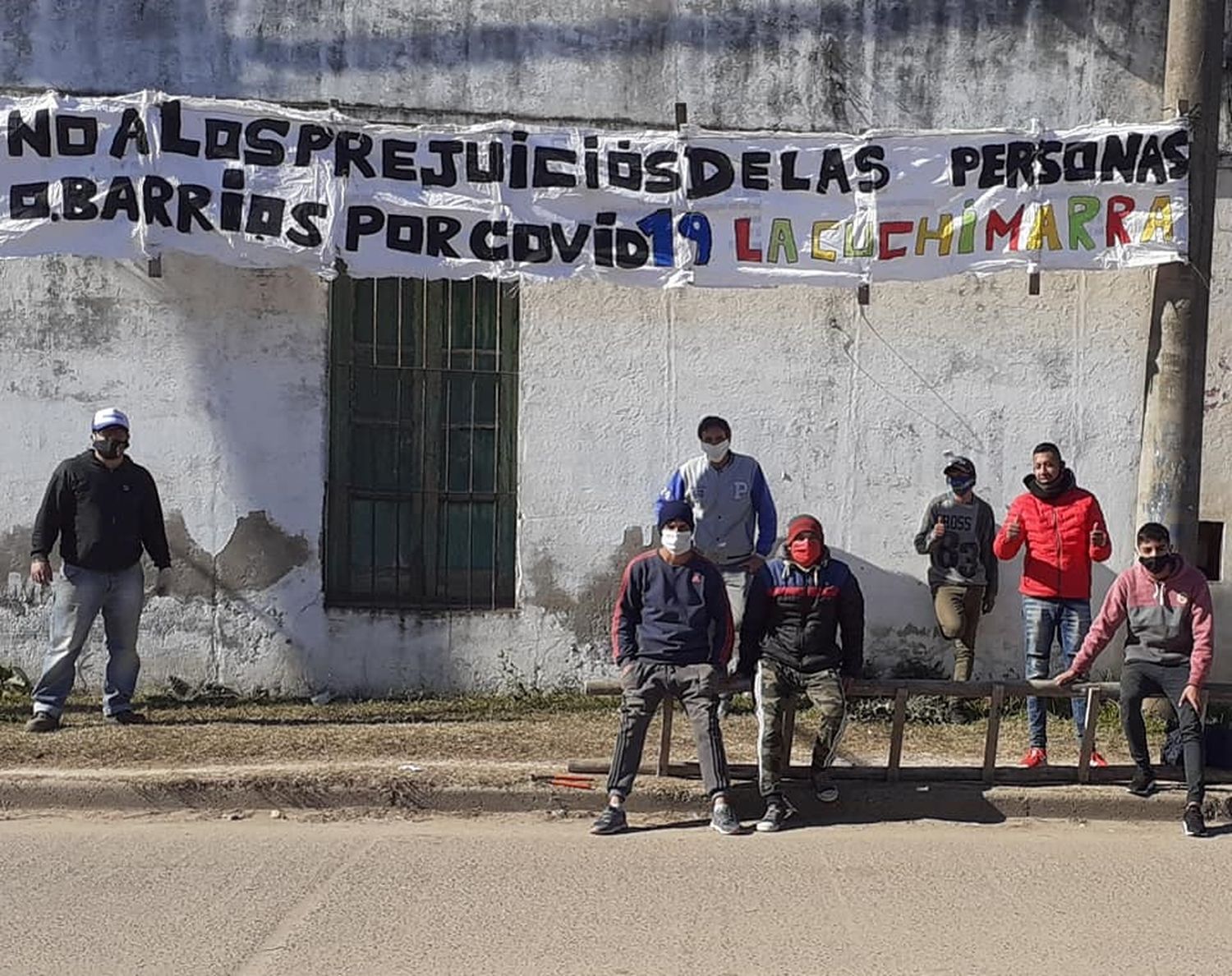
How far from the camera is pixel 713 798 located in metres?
7.17

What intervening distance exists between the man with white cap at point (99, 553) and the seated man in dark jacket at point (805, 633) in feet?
11.4

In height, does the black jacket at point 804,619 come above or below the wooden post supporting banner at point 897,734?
above

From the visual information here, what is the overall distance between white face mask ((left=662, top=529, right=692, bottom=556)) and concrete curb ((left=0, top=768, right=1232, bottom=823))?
1166mm

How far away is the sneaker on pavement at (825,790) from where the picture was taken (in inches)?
296

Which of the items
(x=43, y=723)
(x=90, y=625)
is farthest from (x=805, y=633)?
(x=43, y=723)

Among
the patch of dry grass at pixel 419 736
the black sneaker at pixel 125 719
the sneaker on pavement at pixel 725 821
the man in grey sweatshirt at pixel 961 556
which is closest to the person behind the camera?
the sneaker on pavement at pixel 725 821

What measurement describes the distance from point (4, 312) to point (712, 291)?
4.47 metres

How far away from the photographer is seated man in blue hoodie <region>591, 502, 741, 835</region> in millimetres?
7242

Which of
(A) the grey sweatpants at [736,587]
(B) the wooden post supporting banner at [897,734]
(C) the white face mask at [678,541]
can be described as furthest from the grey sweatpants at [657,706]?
(A) the grey sweatpants at [736,587]

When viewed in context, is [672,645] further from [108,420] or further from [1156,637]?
[108,420]

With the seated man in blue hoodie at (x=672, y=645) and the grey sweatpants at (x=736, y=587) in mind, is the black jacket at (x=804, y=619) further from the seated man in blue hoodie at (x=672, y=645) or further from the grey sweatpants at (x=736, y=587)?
the grey sweatpants at (x=736, y=587)

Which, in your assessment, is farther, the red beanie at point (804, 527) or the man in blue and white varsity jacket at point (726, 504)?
the man in blue and white varsity jacket at point (726, 504)

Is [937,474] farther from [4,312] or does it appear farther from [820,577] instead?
[4,312]

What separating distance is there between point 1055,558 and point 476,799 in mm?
3335
